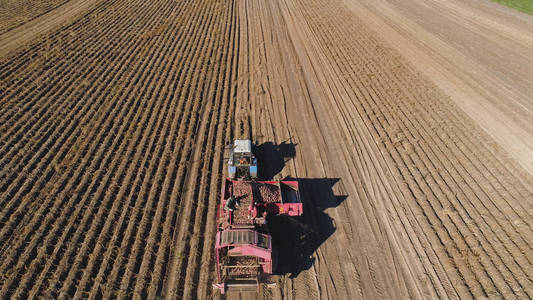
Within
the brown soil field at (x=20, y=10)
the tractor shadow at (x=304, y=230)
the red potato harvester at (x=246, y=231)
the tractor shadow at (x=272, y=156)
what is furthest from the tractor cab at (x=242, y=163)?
the brown soil field at (x=20, y=10)

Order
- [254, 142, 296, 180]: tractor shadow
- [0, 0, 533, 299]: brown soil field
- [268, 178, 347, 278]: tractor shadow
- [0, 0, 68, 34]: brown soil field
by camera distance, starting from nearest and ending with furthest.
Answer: [0, 0, 533, 299]: brown soil field → [268, 178, 347, 278]: tractor shadow → [254, 142, 296, 180]: tractor shadow → [0, 0, 68, 34]: brown soil field

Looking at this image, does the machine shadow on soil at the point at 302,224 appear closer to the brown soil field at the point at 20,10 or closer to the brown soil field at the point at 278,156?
the brown soil field at the point at 278,156

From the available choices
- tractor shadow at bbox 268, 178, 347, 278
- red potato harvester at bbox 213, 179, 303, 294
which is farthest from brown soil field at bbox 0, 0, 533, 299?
red potato harvester at bbox 213, 179, 303, 294

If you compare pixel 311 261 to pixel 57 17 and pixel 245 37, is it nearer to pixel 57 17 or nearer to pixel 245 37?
pixel 245 37

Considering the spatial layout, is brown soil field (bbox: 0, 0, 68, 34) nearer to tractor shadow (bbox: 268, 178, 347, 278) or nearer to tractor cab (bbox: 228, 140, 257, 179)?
tractor cab (bbox: 228, 140, 257, 179)

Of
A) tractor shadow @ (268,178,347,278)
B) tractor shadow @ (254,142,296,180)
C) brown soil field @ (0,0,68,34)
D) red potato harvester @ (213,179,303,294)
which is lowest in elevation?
tractor shadow @ (268,178,347,278)

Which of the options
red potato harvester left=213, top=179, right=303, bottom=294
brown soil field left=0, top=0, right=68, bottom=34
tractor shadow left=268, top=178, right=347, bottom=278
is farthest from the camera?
brown soil field left=0, top=0, right=68, bottom=34

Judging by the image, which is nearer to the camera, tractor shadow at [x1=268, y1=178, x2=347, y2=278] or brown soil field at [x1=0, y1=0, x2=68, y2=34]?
tractor shadow at [x1=268, y1=178, x2=347, y2=278]
